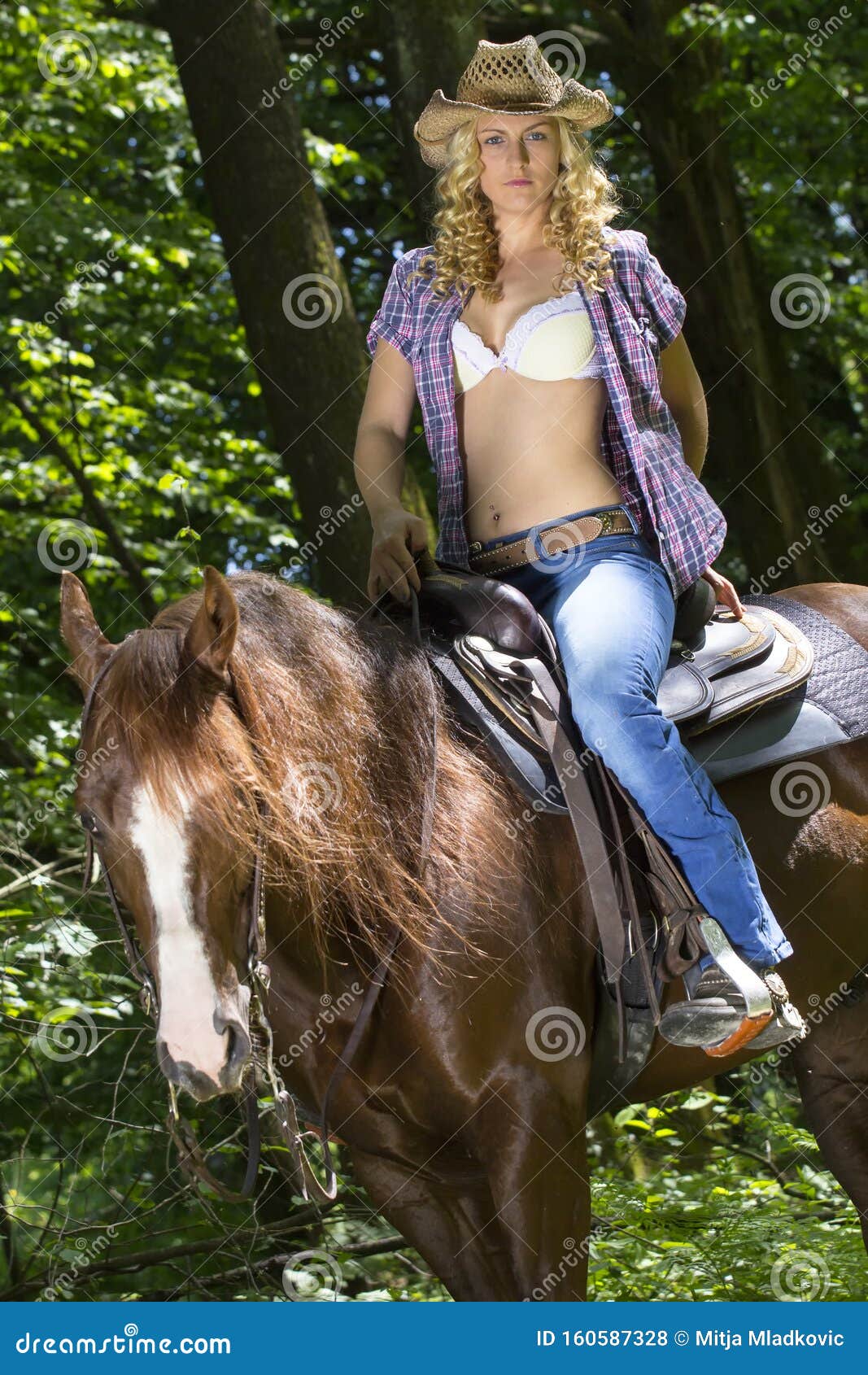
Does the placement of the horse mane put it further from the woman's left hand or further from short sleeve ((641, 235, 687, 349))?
short sleeve ((641, 235, 687, 349))

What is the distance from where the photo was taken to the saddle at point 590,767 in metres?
3.03

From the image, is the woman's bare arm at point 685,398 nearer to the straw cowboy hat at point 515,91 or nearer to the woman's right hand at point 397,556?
the straw cowboy hat at point 515,91

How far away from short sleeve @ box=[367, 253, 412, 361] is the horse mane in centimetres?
80

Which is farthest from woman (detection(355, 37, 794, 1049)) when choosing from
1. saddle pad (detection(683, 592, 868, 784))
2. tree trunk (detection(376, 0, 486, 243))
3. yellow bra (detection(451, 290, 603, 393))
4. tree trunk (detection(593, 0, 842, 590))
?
tree trunk (detection(593, 0, 842, 590))

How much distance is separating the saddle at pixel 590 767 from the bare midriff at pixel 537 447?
0.22 metres

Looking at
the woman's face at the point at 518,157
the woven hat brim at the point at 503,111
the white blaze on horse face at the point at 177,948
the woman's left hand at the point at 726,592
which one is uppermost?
the woven hat brim at the point at 503,111

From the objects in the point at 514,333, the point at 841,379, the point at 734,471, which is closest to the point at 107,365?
the point at 734,471

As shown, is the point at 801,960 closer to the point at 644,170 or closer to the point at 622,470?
the point at 622,470

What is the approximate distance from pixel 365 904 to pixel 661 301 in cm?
169

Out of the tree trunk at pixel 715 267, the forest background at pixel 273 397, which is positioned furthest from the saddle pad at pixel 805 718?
the tree trunk at pixel 715 267

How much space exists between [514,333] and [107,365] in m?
6.60

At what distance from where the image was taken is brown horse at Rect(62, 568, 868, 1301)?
2.44 metres

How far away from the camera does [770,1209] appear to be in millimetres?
5312
